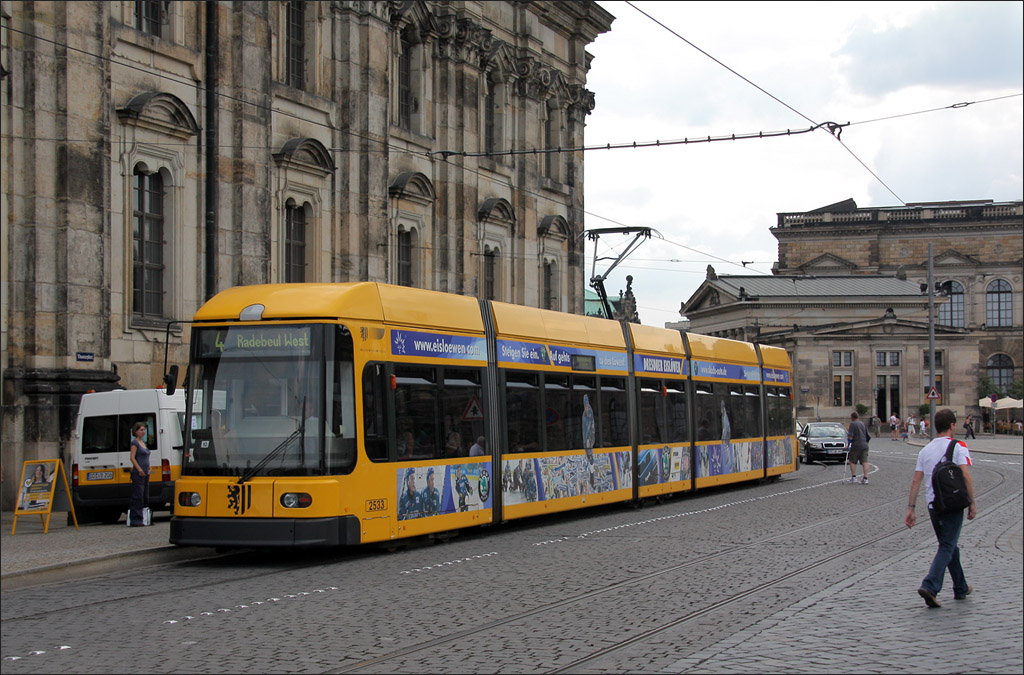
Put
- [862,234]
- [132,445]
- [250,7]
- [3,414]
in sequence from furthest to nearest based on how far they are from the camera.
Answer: [862,234] < [250,7] < [3,414] < [132,445]

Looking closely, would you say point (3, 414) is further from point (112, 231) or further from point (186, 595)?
point (186, 595)

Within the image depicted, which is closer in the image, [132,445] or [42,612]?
[42,612]

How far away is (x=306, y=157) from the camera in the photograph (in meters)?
29.7

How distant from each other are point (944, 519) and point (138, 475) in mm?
12454

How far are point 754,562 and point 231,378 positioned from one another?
6.47 meters

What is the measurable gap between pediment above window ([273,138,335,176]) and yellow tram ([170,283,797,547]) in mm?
10781

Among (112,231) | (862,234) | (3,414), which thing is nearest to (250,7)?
(112,231)

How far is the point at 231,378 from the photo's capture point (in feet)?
47.5

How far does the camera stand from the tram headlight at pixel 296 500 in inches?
553

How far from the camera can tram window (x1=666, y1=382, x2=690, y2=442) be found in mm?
24188

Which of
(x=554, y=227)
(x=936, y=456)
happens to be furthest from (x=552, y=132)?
(x=936, y=456)

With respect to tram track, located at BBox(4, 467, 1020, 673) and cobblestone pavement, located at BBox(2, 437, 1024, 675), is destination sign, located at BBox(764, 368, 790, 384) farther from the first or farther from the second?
cobblestone pavement, located at BBox(2, 437, 1024, 675)

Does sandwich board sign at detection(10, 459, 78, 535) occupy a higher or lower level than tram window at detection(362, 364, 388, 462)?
lower

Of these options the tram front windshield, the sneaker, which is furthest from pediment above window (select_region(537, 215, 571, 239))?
the sneaker
